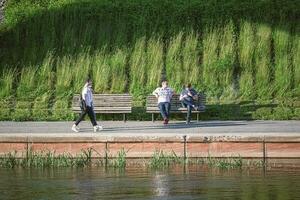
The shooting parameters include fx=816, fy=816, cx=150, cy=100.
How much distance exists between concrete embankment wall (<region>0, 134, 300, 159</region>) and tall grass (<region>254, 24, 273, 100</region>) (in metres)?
10.2

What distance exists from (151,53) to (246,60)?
12.8 feet

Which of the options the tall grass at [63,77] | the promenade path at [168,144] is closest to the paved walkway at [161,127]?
the promenade path at [168,144]

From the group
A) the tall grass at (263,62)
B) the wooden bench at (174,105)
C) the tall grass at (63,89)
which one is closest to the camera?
the wooden bench at (174,105)

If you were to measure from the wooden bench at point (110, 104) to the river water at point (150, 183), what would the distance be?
8.22m

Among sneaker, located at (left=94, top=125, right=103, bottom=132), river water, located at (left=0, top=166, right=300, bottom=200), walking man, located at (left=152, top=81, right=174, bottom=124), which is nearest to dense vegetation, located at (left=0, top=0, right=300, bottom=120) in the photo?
walking man, located at (left=152, top=81, right=174, bottom=124)

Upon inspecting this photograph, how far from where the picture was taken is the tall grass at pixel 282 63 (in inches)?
1217

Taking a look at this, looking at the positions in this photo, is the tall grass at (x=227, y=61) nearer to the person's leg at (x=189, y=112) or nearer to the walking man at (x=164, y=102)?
the person's leg at (x=189, y=112)

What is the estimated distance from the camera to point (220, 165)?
19.3 metres

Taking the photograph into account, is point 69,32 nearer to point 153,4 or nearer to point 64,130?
point 153,4

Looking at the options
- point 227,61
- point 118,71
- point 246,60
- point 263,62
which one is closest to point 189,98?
point 227,61

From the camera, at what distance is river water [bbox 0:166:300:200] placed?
1555 cm

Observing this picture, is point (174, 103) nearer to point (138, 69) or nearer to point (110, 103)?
point (110, 103)

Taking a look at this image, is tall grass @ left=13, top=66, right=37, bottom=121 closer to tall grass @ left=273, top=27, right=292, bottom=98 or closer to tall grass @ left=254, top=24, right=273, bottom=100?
tall grass @ left=254, top=24, right=273, bottom=100

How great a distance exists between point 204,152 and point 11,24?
17925 mm
